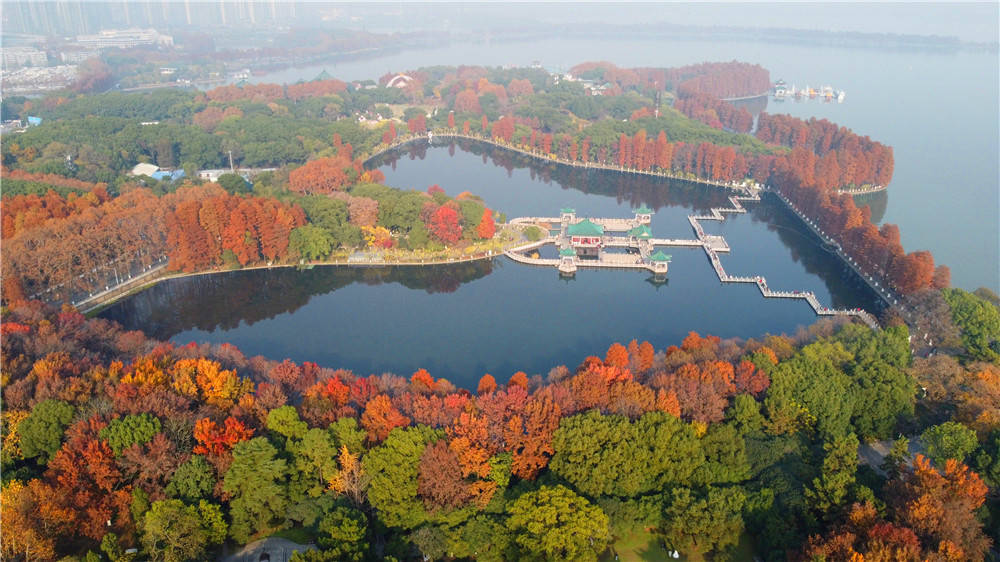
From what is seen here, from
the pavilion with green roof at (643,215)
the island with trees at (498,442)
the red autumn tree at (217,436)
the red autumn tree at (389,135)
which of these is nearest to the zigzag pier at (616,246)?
the pavilion with green roof at (643,215)

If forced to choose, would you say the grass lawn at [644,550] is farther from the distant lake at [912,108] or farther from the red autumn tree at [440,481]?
the distant lake at [912,108]

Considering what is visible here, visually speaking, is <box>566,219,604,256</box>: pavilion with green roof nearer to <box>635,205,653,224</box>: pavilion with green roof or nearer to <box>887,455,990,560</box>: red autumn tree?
<box>635,205,653,224</box>: pavilion with green roof

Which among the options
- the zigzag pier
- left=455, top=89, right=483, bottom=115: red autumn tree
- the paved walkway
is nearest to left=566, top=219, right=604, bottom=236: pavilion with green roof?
the zigzag pier

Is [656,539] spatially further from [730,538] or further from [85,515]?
[85,515]

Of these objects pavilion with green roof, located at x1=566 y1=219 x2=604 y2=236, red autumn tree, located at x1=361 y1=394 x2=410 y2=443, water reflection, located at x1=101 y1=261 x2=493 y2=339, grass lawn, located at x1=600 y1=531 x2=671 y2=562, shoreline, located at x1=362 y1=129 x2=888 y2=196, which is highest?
red autumn tree, located at x1=361 y1=394 x2=410 y2=443

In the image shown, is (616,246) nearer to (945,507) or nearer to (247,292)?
(247,292)

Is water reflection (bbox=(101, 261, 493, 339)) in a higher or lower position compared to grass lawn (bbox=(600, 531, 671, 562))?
lower

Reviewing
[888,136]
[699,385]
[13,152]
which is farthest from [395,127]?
[699,385]
